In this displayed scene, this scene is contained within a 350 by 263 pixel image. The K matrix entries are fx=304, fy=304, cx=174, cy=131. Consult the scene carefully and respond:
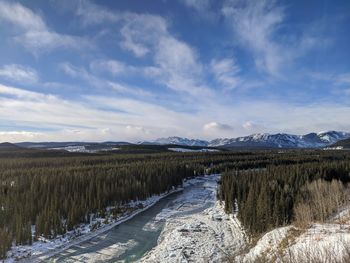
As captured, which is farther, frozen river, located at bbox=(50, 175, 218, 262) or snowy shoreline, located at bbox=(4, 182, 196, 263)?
frozen river, located at bbox=(50, 175, 218, 262)

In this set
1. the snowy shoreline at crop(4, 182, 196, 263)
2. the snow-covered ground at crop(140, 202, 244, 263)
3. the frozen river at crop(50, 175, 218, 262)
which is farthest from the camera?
the frozen river at crop(50, 175, 218, 262)

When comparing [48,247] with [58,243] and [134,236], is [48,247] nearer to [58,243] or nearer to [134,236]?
[58,243]

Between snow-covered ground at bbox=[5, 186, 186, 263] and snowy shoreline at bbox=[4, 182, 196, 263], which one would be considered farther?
snow-covered ground at bbox=[5, 186, 186, 263]

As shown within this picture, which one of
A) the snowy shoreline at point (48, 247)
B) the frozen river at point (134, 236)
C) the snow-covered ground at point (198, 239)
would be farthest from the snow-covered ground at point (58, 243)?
the snow-covered ground at point (198, 239)

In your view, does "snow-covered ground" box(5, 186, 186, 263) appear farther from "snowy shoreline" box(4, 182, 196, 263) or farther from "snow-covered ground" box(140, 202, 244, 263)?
"snow-covered ground" box(140, 202, 244, 263)

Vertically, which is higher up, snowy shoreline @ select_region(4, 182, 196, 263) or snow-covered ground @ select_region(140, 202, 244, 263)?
snow-covered ground @ select_region(140, 202, 244, 263)

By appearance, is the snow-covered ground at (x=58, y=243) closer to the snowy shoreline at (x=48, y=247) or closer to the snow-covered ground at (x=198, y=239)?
the snowy shoreline at (x=48, y=247)

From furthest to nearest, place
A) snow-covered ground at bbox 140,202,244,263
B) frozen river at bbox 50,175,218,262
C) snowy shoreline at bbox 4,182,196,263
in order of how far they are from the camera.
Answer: frozen river at bbox 50,175,218,262 < snowy shoreline at bbox 4,182,196,263 < snow-covered ground at bbox 140,202,244,263

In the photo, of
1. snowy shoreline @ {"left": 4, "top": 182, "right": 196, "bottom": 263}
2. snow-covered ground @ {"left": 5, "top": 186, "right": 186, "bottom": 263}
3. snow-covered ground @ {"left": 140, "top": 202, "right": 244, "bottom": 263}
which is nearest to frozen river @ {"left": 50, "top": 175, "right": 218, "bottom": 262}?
snowy shoreline @ {"left": 4, "top": 182, "right": 196, "bottom": 263}

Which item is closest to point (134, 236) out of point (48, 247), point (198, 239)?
point (198, 239)

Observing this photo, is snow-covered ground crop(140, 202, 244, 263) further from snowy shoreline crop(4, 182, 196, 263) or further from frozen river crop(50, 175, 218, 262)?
snowy shoreline crop(4, 182, 196, 263)
